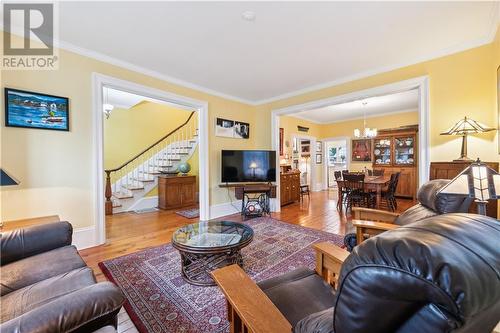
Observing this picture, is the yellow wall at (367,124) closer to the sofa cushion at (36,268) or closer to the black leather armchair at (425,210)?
the black leather armchair at (425,210)

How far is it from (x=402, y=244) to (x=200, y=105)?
4.12m

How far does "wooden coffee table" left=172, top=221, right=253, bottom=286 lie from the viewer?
1.90 meters

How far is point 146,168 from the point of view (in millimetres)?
6062

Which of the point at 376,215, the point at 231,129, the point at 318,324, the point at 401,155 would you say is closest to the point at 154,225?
the point at 231,129

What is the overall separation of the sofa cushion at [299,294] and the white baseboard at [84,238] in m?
2.73

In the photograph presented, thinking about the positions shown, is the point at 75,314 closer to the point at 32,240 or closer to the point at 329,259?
the point at 32,240

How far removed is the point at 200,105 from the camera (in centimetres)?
417

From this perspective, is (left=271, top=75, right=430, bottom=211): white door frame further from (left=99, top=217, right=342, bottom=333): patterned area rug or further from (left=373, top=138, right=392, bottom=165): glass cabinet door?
(left=373, top=138, right=392, bottom=165): glass cabinet door

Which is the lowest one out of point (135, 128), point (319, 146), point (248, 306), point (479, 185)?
point (248, 306)

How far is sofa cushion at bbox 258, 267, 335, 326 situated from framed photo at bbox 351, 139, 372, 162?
684cm

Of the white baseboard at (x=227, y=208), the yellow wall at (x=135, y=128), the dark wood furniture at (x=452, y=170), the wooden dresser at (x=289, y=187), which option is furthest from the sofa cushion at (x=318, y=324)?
the yellow wall at (x=135, y=128)

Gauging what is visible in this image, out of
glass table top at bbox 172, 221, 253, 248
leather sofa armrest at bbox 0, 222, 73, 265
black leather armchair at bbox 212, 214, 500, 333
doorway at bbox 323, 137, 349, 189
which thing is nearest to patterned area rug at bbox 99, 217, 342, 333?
glass table top at bbox 172, 221, 253, 248

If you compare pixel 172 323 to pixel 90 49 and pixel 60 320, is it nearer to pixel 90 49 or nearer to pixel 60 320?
pixel 60 320

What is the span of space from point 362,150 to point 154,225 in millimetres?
6677
